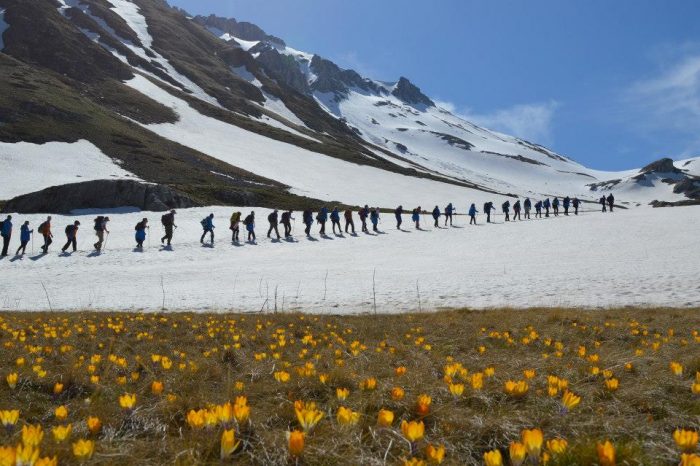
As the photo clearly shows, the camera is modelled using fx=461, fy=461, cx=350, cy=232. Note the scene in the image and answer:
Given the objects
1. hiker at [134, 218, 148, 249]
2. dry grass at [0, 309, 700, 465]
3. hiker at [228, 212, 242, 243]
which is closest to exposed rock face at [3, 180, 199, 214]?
hiker at [228, 212, 242, 243]

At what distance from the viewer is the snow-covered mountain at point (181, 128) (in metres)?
66.8

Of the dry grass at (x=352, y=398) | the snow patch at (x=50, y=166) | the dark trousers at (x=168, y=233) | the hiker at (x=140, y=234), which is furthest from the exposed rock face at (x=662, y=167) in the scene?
the dry grass at (x=352, y=398)

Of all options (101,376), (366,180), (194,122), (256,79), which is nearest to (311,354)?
(101,376)

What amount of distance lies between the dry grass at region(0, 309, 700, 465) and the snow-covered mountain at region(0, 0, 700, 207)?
43.0 meters

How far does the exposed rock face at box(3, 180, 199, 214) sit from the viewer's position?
125ft

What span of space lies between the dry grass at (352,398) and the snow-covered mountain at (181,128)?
1694 inches

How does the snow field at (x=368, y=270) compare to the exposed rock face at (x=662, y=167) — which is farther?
the exposed rock face at (x=662, y=167)

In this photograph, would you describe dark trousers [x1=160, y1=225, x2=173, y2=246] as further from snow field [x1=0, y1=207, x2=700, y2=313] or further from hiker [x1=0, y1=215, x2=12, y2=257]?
hiker [x1=0, y1=215, x2=12, y2=257]

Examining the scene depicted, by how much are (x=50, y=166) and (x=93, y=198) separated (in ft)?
87.4

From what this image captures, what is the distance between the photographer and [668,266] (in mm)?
20062

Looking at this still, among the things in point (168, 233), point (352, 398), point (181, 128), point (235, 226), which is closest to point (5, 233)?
point (168, 233)

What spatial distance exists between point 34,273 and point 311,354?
69.3 feet

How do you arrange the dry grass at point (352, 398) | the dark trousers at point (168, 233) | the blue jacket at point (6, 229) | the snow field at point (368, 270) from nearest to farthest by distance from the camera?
the dry grass at point (352, 398) < the snow field at point (368, 270) < the blue jacket at point (6, 229) < the dark trousers at point (168, 233)

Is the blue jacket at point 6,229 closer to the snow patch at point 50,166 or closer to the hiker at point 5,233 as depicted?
the hiker at point 5,233
